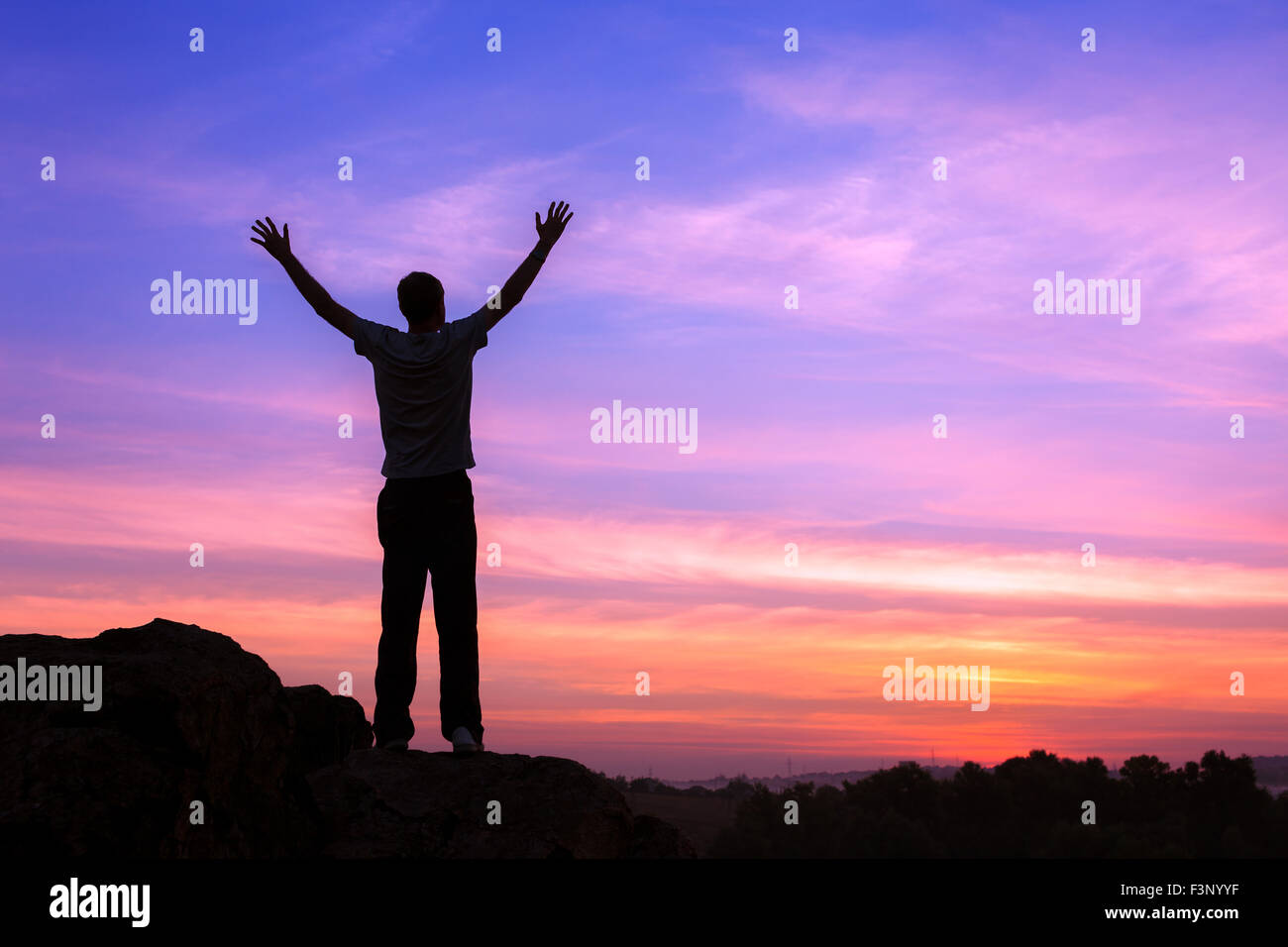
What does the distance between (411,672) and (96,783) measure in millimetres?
3020

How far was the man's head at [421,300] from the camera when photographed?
917 cm

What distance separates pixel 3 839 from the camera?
19.5 ft

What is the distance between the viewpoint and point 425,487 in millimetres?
8984

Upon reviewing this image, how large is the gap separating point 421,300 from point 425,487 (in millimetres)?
1472

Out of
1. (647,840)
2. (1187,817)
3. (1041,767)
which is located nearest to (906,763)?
(1041,767)

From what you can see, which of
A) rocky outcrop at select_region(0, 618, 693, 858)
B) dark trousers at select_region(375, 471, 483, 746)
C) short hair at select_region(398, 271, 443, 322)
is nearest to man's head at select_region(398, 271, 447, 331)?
short hair at select_region(398, 271, 443, 322)

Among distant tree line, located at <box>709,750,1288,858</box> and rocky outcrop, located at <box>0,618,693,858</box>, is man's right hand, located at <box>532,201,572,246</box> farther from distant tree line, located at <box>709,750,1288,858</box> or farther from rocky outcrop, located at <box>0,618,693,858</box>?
distant tree line, located at <box>709,750,1288,858</box>

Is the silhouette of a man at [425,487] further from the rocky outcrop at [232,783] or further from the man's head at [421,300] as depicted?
the rocky outcrop at [232,783]

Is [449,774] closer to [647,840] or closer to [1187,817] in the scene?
[647,840]

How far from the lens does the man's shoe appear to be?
8.81m

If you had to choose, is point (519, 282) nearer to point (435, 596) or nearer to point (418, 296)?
point (418, 296)

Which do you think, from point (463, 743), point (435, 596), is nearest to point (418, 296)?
point (435, 596)

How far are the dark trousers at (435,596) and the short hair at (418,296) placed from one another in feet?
4.30

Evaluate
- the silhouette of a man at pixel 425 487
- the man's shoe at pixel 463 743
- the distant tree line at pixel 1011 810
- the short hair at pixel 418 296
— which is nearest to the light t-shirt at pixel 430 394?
the silhouette of a man at pixel 425 487
